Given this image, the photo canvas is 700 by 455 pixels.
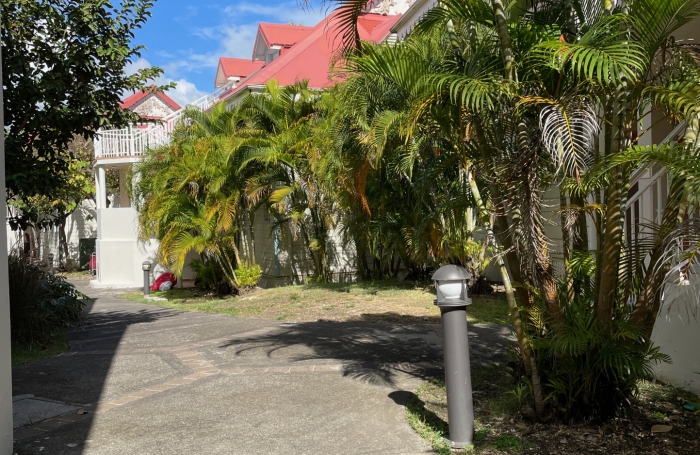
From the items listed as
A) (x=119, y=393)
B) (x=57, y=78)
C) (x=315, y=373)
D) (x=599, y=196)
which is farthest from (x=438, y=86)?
(x=57, y=78)

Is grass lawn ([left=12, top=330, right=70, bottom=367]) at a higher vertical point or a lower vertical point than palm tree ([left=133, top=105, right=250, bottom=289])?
lower

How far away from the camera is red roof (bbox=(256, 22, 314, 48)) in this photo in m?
28.5

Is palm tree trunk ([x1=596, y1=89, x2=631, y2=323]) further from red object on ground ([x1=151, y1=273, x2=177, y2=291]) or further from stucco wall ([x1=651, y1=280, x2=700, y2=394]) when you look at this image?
red object on ground ([x1=151, y1=273, x2=177, y2=291])

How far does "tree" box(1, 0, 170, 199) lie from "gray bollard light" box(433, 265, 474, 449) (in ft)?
19.6

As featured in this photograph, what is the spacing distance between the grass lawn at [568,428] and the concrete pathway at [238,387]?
0.86ft

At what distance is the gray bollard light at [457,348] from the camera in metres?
4.80

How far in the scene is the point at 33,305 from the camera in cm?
983

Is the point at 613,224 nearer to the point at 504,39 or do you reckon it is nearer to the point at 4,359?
the point at 504,39

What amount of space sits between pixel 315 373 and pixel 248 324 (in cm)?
380

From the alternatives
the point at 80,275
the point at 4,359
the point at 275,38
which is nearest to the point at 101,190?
the point at 80,275

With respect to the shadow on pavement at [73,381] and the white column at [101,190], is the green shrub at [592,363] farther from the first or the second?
the white column at [101,190]

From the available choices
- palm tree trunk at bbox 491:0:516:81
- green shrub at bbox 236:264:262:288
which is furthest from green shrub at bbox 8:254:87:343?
palm tree trunk at bbox 491:0:516:81

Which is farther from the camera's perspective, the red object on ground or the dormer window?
the dormer window

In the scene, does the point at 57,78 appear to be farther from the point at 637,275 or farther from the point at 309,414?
the point at 637,275
